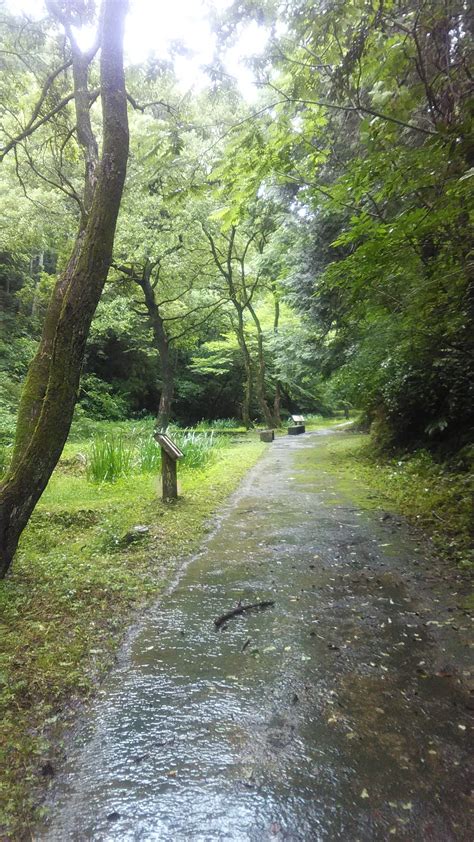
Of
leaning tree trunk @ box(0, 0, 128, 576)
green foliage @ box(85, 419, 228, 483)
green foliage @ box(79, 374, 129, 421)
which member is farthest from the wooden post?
green foliage @ box(79, 374, 129, 421)

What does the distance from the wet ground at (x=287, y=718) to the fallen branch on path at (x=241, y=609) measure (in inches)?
2.3

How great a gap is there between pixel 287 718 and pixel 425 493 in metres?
4.35

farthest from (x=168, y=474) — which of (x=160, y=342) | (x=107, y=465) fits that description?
(x=160, y=342)

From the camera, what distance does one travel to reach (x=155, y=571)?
→ 3.99m

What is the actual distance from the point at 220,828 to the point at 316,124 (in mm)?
5387

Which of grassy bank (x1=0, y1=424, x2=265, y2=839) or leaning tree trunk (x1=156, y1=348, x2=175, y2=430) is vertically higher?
leaning tree trunk (x1=156, y1=348, x2=175, y2=430)

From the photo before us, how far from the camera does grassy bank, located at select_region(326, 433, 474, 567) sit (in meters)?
4.39

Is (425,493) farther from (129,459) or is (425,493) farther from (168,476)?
(129,459)

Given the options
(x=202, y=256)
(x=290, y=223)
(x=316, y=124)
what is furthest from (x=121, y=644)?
(x=202, y=256)

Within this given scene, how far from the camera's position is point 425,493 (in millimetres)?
5797

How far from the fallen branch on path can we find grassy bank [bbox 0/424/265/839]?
66 centimetres

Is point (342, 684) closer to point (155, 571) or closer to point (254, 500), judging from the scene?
point (155, 571)

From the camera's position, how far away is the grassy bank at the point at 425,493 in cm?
439

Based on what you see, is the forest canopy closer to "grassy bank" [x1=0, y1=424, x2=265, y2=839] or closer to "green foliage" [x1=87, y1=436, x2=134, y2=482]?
"green foliage" [x1=87, y1=436, x2=134, y2=482]
